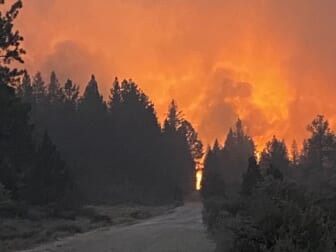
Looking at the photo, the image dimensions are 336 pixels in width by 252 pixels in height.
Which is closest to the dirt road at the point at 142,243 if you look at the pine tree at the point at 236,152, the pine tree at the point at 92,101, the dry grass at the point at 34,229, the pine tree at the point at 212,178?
the dry grass at the point at 34,229

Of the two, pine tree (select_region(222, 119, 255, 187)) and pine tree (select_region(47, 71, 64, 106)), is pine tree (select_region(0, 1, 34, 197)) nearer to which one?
pine tree (select_region(47, 71, 64, 106))

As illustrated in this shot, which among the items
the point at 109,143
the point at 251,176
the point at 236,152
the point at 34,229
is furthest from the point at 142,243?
the point at 236,152

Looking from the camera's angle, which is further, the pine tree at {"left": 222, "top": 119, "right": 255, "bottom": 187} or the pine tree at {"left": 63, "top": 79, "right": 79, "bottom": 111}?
the pine tree at {"left": 222, "top": 119, "right": 255, "bottom": 187}

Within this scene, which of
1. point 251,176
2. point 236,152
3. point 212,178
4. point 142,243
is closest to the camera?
point 142,243

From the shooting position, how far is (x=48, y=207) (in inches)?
2295

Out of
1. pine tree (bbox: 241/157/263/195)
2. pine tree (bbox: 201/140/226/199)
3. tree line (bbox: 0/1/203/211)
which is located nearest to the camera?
pine tree (bbox: 241/157/263/195)

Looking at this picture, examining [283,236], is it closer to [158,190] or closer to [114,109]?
[158,190]

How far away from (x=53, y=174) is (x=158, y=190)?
57.4 m

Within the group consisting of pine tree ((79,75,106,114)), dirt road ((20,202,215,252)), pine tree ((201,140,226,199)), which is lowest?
dirt road ((20,202,215,252))

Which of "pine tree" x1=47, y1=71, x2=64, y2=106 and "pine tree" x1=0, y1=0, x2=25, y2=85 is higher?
"pine tree" x1=47, y1=71, x2=64, y2=106

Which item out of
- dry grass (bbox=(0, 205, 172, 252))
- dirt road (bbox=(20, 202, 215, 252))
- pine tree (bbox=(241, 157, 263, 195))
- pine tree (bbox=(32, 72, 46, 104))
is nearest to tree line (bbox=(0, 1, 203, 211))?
pine tree (bbox=(32, 72, 46, 104))

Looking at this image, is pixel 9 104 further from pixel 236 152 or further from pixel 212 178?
pixel 236 152

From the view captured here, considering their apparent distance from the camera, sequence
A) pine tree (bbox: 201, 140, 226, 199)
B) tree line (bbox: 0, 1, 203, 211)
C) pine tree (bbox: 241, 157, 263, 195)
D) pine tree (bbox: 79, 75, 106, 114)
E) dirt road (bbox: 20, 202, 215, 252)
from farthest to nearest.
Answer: pine tree (bbox: 79, 75, 106, 114)
tree line (bbox: 0, 1, 203, 211)
pine tree (bbox: 201, 140, 226, 199)
pine tree (bbox: 241, 157, 263, 195)
dirt road (bbox: 20, 202, 215, 252)

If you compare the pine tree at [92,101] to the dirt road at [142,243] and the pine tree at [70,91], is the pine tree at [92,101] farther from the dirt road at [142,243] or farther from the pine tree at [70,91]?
the dirt road at [142,243]
